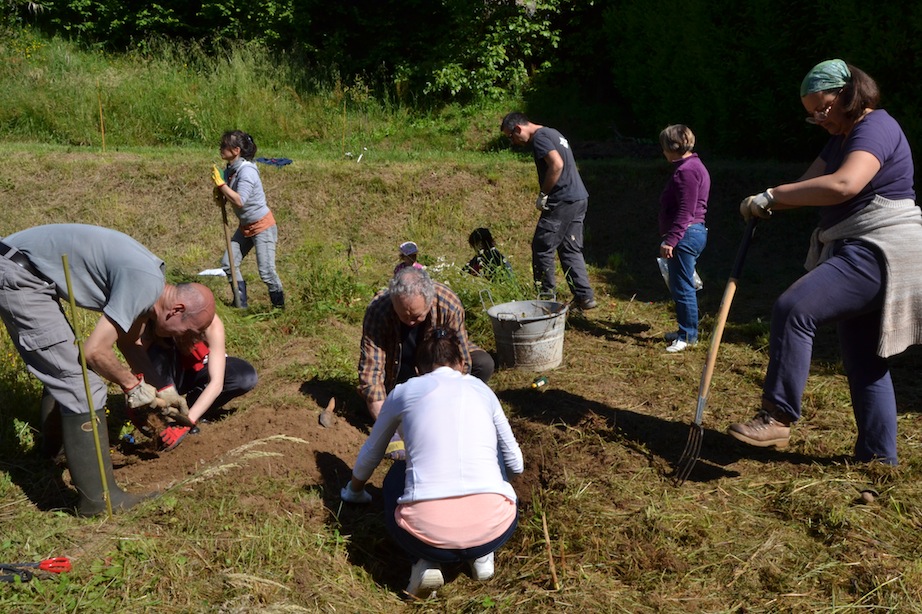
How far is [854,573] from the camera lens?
11.0 ft

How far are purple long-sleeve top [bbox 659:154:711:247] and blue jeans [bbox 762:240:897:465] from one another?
7.09 ft

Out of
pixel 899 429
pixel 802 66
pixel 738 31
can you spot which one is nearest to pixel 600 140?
pixel 738 31

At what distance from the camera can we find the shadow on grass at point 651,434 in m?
4.29

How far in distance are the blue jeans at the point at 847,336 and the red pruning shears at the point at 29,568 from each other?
3217mm

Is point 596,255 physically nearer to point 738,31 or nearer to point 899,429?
point 738,31

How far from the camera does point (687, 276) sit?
609cm

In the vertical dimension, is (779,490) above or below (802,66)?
below

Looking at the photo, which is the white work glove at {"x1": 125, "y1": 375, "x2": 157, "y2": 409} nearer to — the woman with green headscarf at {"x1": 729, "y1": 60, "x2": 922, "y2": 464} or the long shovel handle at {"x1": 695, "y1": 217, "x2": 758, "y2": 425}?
the long shovel handle at {"x1": 695, "y1": 217, "x2": 758, "y2": 425}

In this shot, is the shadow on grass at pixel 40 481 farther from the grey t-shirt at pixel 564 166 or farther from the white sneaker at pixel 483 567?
the grey t-shirt at pixel 564 166

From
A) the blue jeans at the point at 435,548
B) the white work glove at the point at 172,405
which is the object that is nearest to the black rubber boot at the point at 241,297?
the white work glove at the point at 172,405

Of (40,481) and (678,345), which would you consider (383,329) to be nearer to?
(40,481)

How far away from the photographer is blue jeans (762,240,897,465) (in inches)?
144

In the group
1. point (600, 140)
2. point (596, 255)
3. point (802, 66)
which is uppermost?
point (802, 66)

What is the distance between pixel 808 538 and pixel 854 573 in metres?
0.28
